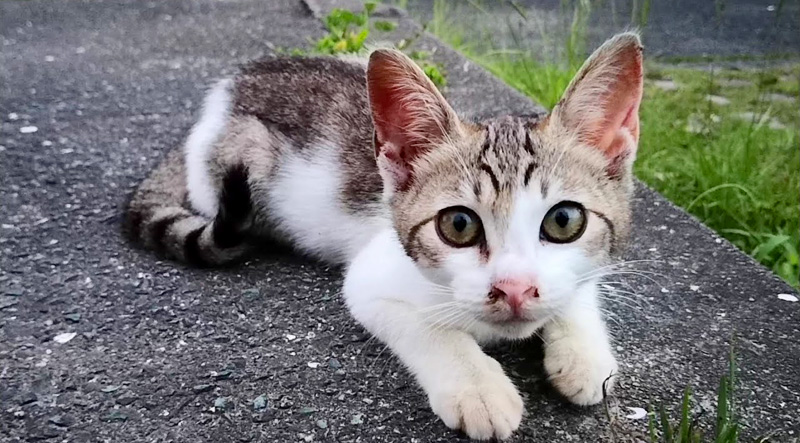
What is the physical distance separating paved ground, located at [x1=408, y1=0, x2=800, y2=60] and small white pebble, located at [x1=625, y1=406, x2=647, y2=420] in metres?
2.79

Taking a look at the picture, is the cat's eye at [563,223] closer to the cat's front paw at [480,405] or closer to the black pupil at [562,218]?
the black pupil at [562,218]

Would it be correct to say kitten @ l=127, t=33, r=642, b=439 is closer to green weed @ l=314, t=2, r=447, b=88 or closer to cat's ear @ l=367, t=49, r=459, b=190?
cat's ear @ l=367, t=49, r=459, b=190

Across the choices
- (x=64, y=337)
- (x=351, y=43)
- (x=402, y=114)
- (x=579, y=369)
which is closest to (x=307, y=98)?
(x=402, y=114)

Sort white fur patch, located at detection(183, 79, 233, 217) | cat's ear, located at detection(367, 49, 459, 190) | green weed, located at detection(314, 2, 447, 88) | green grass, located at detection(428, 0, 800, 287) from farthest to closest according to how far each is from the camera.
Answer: green weed, located at detection(314, 2, 447, 88) → green grass, located at detection(428, 0, 800, 287) → white fur patch, located at detection(183, 79, 233, 217) → cat's ear, located at detection(367, 49, 459, 190)

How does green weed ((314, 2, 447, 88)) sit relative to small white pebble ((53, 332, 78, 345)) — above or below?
above

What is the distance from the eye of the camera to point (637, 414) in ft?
4.91

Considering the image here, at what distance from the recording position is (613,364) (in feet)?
5.12

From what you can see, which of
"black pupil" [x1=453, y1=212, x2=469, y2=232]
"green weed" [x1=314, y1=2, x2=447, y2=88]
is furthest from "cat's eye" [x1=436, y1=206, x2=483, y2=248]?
"green weed" [x1=314, y1=2, x2=447, y2=88]

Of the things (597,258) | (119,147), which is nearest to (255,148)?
(119,147)

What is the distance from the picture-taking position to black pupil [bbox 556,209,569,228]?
1459mm

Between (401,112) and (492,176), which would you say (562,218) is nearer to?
(492,176)

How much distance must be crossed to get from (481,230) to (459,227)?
0.05 metres

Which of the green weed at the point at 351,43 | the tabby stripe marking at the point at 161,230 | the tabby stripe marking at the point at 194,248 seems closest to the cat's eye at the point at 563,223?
the tabby stripe marking at the point at 194,248

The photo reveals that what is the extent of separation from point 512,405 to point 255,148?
1282 mm
